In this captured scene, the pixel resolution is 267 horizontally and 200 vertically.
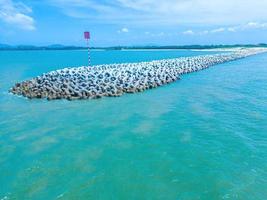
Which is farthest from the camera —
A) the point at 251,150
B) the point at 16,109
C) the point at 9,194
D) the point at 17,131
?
the point at 16,109

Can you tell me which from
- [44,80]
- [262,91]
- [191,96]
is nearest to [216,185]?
[191,96]

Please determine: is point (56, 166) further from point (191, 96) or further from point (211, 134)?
point (191, 96)

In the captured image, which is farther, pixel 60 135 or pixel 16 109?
pixel 16 109

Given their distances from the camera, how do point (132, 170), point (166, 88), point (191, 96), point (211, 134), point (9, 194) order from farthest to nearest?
1. point (166, 88)
2. point (191, 96)
3. point (211, 134)
4. point (132, 170)
5. point (9, 194)

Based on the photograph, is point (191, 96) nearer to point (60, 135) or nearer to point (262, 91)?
point (262, 91)

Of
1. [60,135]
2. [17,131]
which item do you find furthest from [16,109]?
[60,135]

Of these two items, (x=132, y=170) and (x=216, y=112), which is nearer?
(x=132, y=170)
